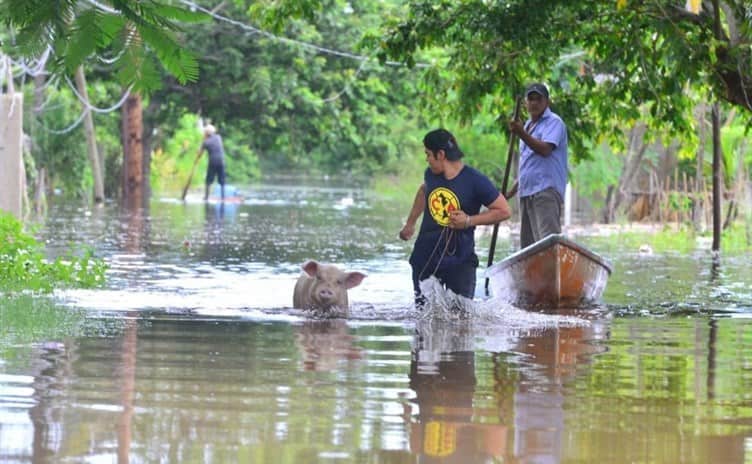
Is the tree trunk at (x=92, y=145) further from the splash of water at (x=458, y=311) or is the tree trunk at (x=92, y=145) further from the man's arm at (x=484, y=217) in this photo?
the man's arm at (x=484, y=217)

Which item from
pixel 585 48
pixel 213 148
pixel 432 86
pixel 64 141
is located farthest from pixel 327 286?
pixel 64 141

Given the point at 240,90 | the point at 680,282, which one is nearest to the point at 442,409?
the point at 680,282

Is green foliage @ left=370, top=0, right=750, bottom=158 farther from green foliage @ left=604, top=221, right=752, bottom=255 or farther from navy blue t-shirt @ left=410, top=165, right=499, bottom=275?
navy blue t-shirt @ left=410, top=165, right=499, bottom=275

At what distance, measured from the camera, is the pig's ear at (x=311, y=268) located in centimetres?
1303

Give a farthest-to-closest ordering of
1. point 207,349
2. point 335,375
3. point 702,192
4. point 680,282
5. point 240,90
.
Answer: point 240,90 → point 702,192 → point 680,282 → point 207,349 → point 335,375

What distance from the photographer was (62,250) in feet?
68.4

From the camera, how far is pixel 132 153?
4050 centimetres

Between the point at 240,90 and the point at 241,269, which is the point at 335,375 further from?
the point at 240,90

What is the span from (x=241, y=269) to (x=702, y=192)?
12713 mm

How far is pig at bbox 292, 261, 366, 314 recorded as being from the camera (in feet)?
43.1

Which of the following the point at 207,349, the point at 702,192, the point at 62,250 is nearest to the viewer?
the point at 207,349

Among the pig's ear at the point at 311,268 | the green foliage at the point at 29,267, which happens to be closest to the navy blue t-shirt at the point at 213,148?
the green foliage at the point at 29,267

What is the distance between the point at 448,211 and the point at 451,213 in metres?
0.17

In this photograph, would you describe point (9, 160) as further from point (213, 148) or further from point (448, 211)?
point (213, 148)
